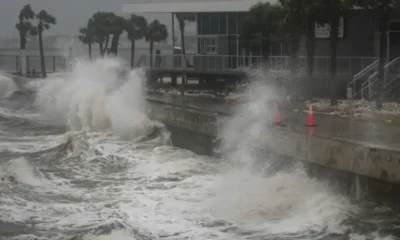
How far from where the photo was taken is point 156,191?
45.9 ft

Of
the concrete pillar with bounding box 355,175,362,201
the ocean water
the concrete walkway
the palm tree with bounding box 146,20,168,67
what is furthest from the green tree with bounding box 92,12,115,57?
the concrete pillar with bounding box 355,175,362,201

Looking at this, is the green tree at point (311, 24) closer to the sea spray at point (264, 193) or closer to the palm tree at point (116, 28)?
the sea spray at point (264, 193)

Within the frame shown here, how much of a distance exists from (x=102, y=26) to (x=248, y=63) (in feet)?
72.3

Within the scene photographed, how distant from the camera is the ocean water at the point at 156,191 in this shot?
1084 cm

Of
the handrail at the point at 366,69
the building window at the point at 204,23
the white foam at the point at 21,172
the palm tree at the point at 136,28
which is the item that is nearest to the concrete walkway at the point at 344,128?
the handrail at the point at 366,69

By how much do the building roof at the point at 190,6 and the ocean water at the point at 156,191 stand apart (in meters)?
10.2

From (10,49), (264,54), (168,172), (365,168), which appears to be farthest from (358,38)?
(10,49)

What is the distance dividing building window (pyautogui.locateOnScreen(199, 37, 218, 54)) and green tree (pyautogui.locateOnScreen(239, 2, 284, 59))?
20.1 ft

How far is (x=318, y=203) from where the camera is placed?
11938mm

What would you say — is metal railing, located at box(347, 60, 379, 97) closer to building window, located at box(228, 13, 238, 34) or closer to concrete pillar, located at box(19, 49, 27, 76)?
building window, located at box(228, 13, 238, 34)

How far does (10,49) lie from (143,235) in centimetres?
6876

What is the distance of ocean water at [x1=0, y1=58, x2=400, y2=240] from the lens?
427 inches

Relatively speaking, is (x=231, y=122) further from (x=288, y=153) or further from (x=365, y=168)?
(x=365, y=168)

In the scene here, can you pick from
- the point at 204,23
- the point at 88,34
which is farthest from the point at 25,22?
the point at 204,23
